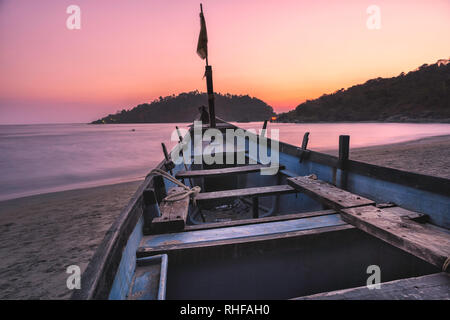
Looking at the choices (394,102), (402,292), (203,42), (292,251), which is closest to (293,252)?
(292,251)

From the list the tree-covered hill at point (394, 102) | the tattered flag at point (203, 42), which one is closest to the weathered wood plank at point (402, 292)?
the tattered flag at point (203, 42)

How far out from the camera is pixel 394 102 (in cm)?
8394

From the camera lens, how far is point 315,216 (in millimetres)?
2475

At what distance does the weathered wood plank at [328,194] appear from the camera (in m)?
2.52

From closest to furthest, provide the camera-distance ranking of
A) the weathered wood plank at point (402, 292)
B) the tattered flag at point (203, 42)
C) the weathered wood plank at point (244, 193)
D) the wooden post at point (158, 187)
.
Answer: the weathered wood plank at point (402, 292), the wooden post at point (158, 187), the weathered wood plank at point (244, 193), the tattered flag at point (203, 42)

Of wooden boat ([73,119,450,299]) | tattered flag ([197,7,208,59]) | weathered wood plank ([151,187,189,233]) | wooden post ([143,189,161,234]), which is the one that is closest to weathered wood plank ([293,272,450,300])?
wooden boat ([73,119,450,299])

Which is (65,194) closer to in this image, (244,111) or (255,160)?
(255,160)

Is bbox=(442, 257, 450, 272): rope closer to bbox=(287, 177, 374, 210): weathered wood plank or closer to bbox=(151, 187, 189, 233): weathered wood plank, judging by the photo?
bbox=(287, 177, 374, 210): weathered wood plank

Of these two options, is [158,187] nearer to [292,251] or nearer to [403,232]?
[292,251]

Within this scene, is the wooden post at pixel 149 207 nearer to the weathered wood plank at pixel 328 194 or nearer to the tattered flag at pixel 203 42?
the weathered wood plank at pixel 328 194

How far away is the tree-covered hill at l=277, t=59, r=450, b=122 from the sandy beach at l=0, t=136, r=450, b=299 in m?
73.0

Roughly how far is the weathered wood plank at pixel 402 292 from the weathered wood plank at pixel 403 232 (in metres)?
0.22

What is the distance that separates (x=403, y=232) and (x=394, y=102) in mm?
103180
